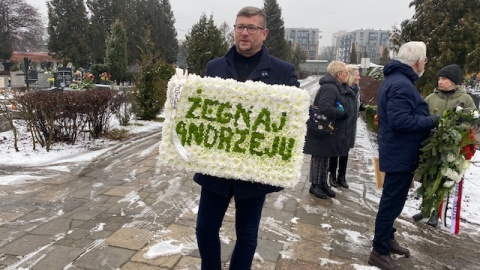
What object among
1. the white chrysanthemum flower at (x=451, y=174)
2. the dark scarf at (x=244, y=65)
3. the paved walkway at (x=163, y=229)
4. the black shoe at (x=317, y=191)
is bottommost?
the paved walkway at (x=163, y=229)

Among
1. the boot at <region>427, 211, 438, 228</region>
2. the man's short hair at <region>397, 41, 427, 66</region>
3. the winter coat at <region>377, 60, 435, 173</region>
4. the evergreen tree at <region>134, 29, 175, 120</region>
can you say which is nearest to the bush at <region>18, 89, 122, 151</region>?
the evergreen tree at <region>134, 29, 175, 120</region>

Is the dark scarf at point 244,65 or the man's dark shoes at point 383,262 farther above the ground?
the dark scarf at point 244,65

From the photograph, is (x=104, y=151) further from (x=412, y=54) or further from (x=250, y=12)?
(x=412, y=54)

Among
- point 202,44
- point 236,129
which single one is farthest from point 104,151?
point 202,44

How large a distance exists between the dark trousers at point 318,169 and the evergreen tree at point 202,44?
10571 mm

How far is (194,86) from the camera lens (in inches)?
87.3

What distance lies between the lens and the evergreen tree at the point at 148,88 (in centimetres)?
1045

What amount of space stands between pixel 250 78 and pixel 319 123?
2.40 m

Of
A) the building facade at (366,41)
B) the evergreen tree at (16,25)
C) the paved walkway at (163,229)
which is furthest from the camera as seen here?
the building facade at (366,41)

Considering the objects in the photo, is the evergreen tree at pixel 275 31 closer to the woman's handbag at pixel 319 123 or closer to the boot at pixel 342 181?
the boot at pixel 342 181

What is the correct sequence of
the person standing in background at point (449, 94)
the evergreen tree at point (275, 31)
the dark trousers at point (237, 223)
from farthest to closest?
the evergreen tree at point (275, 31)
the person standing in background at point (449, 94)
the dark trousers at point (237, 223)

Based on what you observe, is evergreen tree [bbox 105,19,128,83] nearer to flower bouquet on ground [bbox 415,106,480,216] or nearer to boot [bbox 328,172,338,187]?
boot [bbox 328,172,338,187]

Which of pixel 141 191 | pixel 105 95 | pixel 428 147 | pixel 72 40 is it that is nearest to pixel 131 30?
pixel 72 40

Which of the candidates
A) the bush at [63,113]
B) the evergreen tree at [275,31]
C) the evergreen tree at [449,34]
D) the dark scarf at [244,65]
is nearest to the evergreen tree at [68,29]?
the evergreen tree at [275,31]
